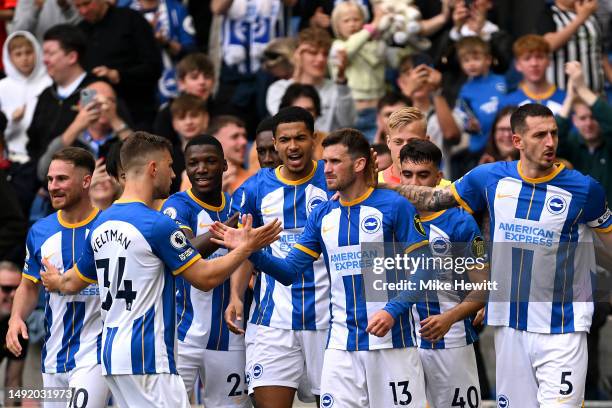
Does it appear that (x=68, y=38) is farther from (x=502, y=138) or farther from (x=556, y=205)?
(x=556, y=205)

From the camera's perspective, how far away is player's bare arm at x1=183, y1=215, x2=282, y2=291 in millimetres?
8578

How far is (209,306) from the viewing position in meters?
10.6

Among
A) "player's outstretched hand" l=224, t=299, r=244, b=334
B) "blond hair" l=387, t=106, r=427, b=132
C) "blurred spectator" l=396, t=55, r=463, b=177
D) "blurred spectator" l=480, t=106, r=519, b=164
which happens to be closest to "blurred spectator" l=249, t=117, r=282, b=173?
"blond hair" l=387, t=106, r=427, b=132

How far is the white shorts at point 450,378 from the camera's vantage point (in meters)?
9.99

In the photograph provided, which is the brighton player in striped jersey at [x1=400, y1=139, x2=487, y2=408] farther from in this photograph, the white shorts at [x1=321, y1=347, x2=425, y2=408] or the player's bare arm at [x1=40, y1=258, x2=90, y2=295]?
the player's bare arm at [x1=40, y1=258, x2=90, y2=295]

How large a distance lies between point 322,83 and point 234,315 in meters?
4.64

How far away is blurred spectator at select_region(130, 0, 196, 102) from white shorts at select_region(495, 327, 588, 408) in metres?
7.19

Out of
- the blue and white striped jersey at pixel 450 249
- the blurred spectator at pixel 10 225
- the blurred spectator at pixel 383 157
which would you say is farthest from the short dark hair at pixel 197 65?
the blue and white striped jersey at pixel 450 249

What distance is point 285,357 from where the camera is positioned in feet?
33.7

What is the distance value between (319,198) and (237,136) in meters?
2.52

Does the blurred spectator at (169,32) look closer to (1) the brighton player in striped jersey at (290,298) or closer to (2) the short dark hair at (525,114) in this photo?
(1) the brighton player in striped jersey at (290,298)

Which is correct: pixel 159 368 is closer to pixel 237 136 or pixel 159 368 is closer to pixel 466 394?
pixel 466 394

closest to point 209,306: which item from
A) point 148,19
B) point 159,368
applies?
point 159,368

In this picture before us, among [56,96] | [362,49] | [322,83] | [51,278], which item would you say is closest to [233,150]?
[322,83]
